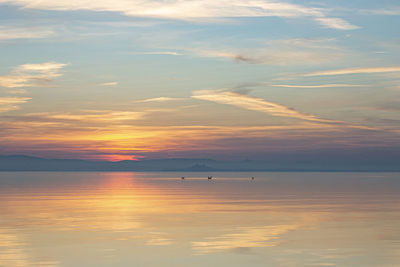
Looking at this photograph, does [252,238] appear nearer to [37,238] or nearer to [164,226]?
[164,226]

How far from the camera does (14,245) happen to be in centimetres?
3169

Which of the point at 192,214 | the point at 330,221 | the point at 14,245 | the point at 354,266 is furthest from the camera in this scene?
the point at 192,214

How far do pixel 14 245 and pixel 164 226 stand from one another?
11615 mm

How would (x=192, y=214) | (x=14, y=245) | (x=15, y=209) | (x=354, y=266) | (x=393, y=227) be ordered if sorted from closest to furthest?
(x=354, y=266) < (x=14, y=245) < (x=393, y=227) < (x=192, y=214) < (x=15, y=209)

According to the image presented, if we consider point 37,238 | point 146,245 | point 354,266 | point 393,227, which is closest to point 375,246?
point 354,266

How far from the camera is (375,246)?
31.9 meters

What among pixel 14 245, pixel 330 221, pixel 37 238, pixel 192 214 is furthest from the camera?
pixel 192 214

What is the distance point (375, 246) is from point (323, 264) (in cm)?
623

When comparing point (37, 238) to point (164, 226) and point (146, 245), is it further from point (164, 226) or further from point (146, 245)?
point (164, 226)

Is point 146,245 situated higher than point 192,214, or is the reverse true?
point 146,245

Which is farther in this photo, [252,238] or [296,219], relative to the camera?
[296,219]

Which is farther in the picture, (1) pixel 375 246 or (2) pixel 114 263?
(1) pixel 375 246

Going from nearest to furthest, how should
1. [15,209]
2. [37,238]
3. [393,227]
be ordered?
[37,238], [393,227], [15,209]

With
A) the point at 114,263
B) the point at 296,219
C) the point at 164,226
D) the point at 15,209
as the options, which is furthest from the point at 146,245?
the point at 15,209
